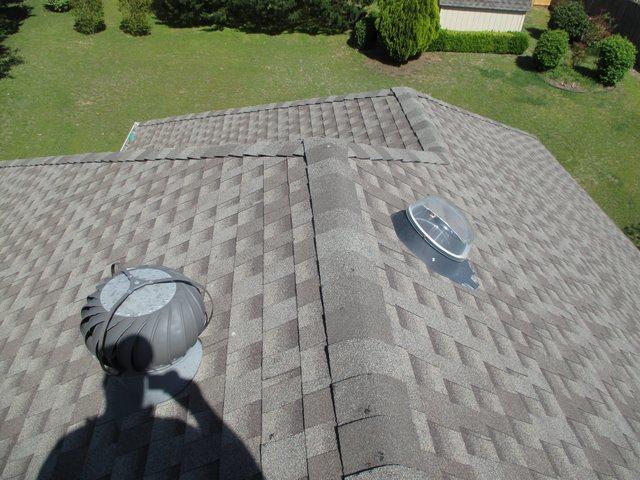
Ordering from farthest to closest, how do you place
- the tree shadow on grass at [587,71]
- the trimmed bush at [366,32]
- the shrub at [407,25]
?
Answer: the trimmed bush at [366,32] → the tree shadow on grass at [587,71] → the shrub at [407,25]

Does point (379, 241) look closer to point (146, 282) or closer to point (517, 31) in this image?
point (146, 282)

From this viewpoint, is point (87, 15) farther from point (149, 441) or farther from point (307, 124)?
point (149, 441)

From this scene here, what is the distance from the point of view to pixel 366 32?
97.5 ft

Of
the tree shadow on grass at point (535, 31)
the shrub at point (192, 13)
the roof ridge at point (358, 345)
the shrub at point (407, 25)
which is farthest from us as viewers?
the tree shadow on grass at point (535, 31)

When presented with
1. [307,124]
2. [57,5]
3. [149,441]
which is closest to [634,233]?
[307,124]

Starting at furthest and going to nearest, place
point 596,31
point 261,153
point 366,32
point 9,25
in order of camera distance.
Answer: point 9,25 < point 596,31 < point 366,32 < point 261,153

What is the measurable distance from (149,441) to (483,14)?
35288 mm

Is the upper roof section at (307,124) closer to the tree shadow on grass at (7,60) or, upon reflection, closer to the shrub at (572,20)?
the tree shadow on grass at (7,60)

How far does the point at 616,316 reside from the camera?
772 centimetres

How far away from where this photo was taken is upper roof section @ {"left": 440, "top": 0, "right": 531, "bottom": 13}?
3036 centimetres

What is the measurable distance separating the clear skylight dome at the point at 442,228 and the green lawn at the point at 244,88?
1811 centimetres

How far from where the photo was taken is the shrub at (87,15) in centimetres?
3025

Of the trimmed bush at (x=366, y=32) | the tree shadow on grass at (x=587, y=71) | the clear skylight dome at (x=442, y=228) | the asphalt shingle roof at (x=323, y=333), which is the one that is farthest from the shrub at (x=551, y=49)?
the clear skylight dome at (x=442, y=228)

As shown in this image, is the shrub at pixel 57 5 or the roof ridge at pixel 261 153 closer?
the roof ridge at pixel 261 153
